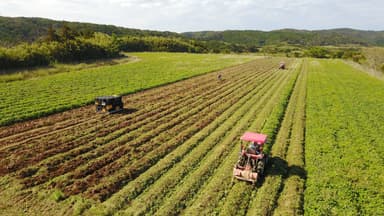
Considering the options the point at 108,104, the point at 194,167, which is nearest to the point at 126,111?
the point at 108,104

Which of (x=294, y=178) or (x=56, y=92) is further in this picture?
(x=56, y=92)

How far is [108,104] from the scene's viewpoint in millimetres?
20719

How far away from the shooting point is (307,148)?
48.1ft

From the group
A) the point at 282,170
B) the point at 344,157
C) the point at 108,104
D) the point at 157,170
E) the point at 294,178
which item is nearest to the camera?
the point at 294,178

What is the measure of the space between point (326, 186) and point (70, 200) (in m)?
9.89

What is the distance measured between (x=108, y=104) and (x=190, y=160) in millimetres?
10337

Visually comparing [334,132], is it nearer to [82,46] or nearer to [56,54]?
[56,54]

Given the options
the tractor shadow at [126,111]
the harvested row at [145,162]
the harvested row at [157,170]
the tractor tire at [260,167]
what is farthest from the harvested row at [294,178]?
the tractor shadow at [126,111]

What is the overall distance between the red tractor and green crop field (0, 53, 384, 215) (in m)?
0.35

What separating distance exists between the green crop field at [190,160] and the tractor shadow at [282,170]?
0.04 metres

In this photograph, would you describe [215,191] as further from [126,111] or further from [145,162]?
[126,111]

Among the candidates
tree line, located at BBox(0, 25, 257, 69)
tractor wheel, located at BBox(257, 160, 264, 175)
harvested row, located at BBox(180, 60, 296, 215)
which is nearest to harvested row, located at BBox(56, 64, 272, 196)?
harvested row, located at BBox(180, 60, 296, 215)

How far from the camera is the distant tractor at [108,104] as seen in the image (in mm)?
20656

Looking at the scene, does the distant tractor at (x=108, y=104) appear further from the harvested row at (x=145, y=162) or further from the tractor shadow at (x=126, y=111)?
the harvested row at (x=145, y=162)
